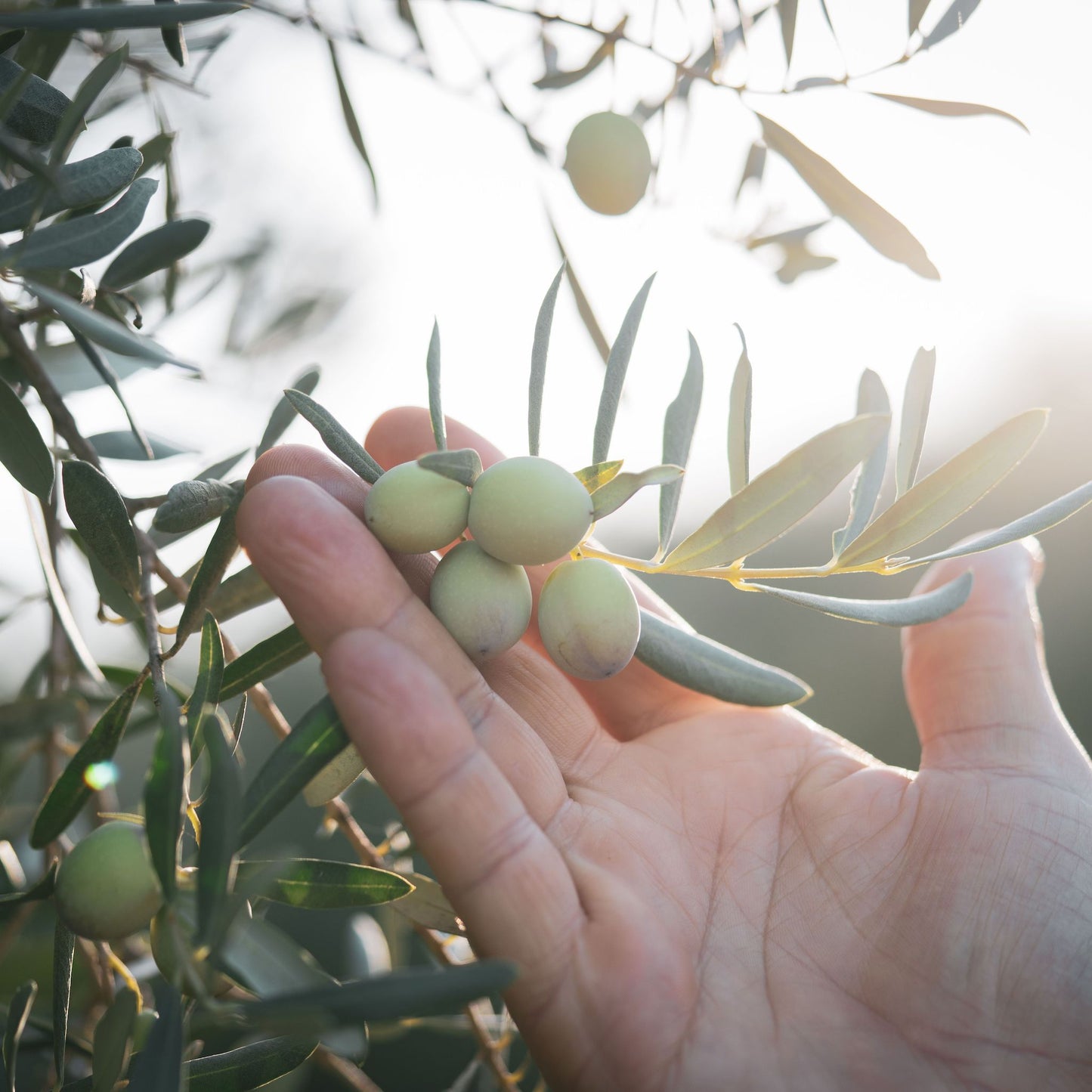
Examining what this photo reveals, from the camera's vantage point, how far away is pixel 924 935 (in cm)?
100

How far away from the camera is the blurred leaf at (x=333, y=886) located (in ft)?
2.24

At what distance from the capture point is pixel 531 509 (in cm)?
68

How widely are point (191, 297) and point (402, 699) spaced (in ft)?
3.06

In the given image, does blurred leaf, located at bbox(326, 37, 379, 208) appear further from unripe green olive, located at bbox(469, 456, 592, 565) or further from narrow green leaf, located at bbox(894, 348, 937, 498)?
narrow green leaf, located at bbox(894, 348, 937, 498)

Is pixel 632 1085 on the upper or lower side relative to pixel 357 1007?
lower

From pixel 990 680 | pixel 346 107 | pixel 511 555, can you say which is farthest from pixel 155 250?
pixel 990 680

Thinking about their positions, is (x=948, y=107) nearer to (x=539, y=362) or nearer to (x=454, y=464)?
(x=539, y=362)

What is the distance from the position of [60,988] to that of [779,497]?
82 cm

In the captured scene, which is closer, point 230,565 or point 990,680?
point 230,565

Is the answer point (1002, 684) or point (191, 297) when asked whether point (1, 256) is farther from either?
point (1002, 684)

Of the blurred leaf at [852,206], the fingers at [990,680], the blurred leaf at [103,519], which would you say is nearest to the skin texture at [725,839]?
the fingers at [990,680]

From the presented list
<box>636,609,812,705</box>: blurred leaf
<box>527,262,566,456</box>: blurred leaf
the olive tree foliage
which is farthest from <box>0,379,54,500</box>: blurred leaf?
<box>636,609,812,705</box>: blurred leaf

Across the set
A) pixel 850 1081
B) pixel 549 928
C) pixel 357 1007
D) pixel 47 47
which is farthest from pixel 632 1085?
pixel 47 47

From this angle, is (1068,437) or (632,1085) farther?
(1068,437)
